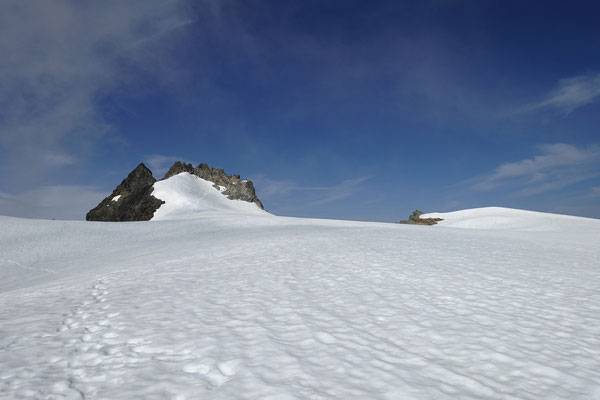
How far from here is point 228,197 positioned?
2712 inches

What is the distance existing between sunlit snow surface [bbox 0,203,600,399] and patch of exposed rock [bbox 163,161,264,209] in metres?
58.8

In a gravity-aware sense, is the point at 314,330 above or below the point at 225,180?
below

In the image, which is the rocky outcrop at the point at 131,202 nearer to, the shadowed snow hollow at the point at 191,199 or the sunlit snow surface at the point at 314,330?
the shadowed snow hollow at the point at 191,199

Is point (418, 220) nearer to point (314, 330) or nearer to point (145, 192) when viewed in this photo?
point (145, 192)

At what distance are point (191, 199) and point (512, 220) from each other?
4743cm

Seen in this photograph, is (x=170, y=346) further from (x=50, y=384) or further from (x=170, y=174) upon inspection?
(x=170, y=174)

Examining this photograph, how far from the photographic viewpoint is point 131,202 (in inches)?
2436

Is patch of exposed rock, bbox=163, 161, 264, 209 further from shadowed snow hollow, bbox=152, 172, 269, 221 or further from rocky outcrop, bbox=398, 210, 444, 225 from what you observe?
rocky outcrop, bbox=398, 210, 444, 225

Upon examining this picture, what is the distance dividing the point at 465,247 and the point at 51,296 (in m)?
14.8

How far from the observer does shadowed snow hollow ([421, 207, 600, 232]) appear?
100 ft

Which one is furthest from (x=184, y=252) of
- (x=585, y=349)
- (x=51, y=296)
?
(x=585, y=349)

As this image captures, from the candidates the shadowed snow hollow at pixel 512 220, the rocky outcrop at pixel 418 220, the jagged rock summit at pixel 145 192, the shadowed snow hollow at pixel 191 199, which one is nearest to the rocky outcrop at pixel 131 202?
the jagged rock summit at pixel 145 192

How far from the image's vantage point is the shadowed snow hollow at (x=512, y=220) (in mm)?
30531

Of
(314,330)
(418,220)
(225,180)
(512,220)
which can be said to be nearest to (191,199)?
(225,180)
